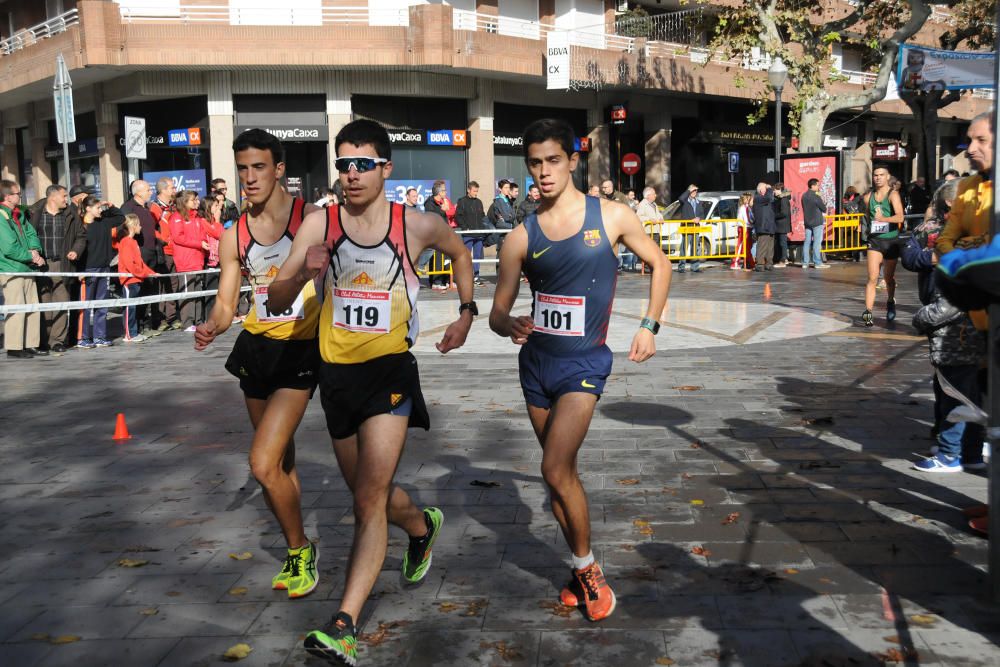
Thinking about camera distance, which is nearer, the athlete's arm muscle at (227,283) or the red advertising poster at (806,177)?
the athlete's arm muscle at (227,283)

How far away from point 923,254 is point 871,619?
4321 millimetres

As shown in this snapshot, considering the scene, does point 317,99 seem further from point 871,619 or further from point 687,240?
point 871,619

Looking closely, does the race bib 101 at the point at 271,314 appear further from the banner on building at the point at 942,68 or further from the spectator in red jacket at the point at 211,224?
the banner on building at the point at 942,68

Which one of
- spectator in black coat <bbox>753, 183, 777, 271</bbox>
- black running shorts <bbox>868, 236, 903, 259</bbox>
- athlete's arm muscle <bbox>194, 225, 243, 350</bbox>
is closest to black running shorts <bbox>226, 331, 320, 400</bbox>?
athlete's arm muscle <bbox>194, 225, 243, 350</bbox>

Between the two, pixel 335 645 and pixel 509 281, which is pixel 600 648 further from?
pixel 509 281

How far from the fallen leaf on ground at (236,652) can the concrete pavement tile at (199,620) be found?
0.48ft

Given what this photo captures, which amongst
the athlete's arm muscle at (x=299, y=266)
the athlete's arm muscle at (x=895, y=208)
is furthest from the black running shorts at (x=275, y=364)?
the athlete's arm muscle at (x=895, y=208)

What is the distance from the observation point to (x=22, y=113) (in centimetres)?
3806

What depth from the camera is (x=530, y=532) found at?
5.52 meters

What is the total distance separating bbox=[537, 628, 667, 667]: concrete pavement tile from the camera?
3.91m

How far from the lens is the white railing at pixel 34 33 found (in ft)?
106

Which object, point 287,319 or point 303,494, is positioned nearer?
point 287,319

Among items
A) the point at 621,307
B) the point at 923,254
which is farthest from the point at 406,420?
the point at 621,307

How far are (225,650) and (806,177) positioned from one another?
79.2ft
